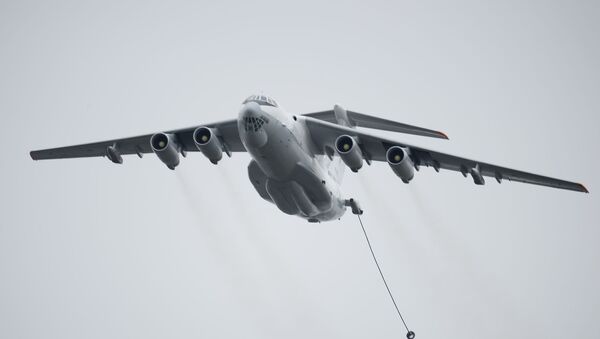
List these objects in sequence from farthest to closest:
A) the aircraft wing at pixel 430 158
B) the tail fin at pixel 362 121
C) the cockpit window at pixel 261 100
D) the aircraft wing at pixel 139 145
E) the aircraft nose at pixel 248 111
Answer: the aircraft wing at pixel 139 145
the tail fin at pixel 362 121
the aircraft wing at pixel 430 158
the cockpit window at pixel 261 100
the aircraft nose at pixel 248 111

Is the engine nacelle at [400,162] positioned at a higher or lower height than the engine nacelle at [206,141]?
lower

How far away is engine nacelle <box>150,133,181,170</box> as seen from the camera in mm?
17188

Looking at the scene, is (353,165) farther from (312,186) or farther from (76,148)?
(76,148)

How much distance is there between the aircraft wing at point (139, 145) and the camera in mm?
18406

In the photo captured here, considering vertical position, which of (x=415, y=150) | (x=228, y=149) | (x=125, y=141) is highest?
(x=125, y=141)

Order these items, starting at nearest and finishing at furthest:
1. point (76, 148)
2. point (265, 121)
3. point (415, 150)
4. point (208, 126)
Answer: point (265, 121) < point (415, 150) < point (208, 126) < point (76, 148)

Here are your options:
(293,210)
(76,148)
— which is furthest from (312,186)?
(76,148)

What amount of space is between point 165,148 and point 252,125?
2975 millimetres

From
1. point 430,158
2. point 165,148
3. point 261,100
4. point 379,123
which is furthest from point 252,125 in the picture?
point 430,158

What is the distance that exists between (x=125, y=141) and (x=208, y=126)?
9.17 feet

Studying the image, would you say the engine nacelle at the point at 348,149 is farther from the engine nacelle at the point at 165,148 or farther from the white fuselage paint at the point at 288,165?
the engine nacelle at the point at 165,148

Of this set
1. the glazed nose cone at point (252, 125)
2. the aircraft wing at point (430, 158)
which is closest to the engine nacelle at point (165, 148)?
the glazed nose cone at point (252, 125)

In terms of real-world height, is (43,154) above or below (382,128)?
above

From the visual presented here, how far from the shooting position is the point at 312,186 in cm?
1778
